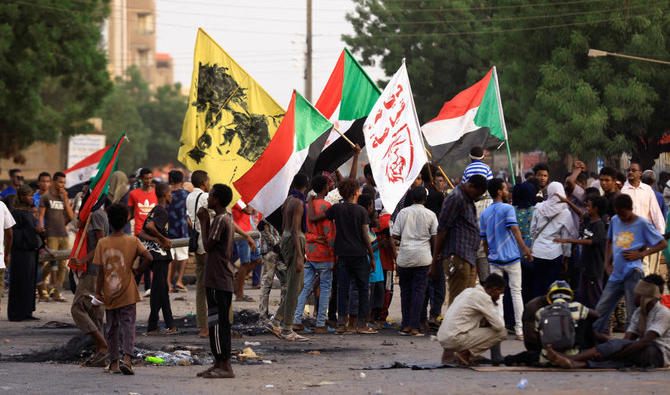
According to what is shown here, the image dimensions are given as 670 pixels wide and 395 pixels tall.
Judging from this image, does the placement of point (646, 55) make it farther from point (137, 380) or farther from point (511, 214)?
point (137, 380)

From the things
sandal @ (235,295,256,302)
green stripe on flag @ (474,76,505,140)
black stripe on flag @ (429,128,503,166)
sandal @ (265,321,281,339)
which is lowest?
sandal @ (265,321,281,339)

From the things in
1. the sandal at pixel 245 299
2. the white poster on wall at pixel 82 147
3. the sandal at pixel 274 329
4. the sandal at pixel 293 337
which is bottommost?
the sandal at pixel 293 337

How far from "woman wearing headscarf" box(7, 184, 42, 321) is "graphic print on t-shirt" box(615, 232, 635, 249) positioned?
25.1 feet

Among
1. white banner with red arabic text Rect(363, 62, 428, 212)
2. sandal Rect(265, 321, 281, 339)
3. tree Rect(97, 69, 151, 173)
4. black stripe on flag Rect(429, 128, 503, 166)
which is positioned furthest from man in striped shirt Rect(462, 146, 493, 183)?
tree Rect(97, 69, 151, 173)

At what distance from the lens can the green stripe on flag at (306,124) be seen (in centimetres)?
1284

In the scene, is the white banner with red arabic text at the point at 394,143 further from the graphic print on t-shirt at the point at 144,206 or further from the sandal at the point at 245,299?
the sandal at the point at 245,299

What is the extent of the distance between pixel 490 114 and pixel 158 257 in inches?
203

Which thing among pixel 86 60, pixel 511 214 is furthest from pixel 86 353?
pixel 86 60

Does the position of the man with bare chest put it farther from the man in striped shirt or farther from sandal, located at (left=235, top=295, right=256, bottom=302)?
sandal, located at (left=235, top=295, right=256, bottom=302)

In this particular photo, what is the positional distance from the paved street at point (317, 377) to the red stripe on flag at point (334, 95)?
127 inches

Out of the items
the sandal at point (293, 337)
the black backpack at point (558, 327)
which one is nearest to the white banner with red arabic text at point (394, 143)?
the sandal at point (293, 337)

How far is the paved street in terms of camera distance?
8.83m

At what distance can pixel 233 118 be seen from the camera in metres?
13.8

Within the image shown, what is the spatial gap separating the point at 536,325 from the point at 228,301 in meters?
2.70
